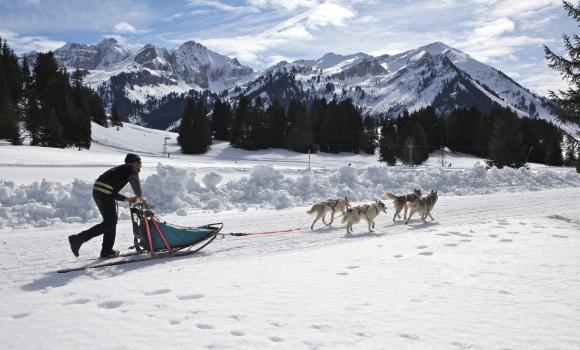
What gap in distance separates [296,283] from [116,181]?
13.2ft

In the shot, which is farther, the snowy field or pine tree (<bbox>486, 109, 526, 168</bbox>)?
pine tree (<bbox>486, 109, 526, 168</bbox>)

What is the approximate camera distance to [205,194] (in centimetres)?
1442

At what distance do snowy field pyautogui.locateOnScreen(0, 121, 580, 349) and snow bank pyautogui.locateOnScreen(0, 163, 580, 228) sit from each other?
8 centimetres

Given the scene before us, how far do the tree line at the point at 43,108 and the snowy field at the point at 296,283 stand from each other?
40589mm

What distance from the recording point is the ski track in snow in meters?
4.23

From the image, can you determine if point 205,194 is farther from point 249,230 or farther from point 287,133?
point 287,133

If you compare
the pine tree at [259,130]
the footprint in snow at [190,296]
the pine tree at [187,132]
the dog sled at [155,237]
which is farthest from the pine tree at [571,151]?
the pine tree at [187,132]

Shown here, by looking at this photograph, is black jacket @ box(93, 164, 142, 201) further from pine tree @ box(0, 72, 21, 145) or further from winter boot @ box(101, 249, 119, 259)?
pine tree @ box(0, 72, 21, 145)

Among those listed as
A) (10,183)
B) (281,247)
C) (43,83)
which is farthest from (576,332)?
(43,83)

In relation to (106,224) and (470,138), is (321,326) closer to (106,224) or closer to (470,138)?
(106,224)

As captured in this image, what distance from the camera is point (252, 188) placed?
15305 millimetres

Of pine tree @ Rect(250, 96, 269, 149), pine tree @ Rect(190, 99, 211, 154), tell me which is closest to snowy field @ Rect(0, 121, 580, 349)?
pine tree @ Rect(190, 99, 211, 154)

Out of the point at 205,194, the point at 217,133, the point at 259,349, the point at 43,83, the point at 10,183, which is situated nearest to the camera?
the point at 259,349

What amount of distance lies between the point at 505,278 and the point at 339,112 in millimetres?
64978
